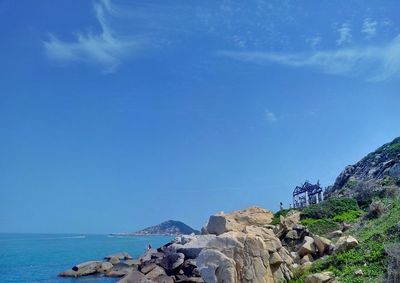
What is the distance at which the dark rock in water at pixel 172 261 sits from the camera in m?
33.1

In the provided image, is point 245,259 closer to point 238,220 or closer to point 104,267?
point 238,220

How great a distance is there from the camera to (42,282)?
147ft

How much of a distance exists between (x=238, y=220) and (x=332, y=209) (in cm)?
924

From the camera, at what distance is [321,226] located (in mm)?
35125

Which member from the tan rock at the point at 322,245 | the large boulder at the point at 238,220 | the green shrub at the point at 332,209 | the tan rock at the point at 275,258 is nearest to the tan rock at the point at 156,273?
the large boulder at the point at 238,220

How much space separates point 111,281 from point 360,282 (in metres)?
34.0

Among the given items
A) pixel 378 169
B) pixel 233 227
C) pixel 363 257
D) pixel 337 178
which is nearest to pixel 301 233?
pixel 233 227

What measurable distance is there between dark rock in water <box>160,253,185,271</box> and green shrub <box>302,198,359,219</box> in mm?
13976

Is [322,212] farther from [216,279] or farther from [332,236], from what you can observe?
[216,279]

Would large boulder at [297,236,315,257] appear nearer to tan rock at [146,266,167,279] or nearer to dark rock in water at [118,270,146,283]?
dark rock in water at [118,270,146,283]

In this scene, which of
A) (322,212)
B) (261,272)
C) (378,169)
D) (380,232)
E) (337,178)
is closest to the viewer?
(261,272)

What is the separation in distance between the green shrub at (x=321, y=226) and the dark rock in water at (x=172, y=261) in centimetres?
1059

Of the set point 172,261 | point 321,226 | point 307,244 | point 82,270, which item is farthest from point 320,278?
point 82,270

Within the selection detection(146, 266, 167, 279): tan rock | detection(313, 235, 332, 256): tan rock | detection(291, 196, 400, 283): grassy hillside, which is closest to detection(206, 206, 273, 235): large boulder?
detection(146, 266, 167, 279): tan rock
